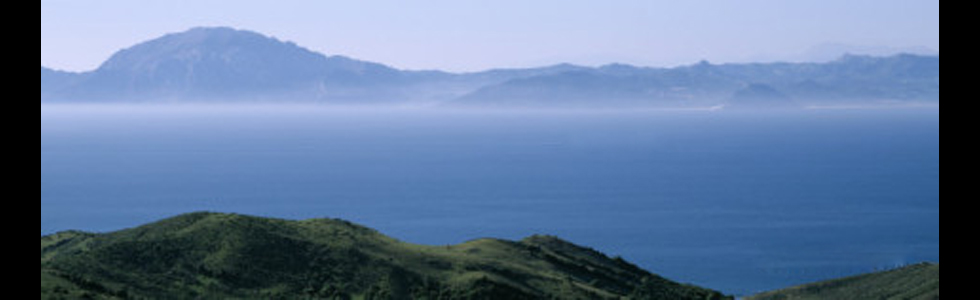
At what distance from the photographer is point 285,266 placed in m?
85.4

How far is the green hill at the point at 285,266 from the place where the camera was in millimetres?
78812

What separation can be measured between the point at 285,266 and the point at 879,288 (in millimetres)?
79608

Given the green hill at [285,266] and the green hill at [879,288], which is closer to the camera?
the green hill at [285,266]

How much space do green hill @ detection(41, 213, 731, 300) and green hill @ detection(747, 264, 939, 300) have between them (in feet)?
89.0

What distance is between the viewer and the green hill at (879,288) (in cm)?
11172

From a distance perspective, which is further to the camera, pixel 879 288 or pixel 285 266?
Answer: pixel 879 288

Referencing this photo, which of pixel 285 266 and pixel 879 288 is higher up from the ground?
→ pixel 285 266

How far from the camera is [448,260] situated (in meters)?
94.7

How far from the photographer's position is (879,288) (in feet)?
406

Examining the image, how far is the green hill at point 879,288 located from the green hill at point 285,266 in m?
27.1

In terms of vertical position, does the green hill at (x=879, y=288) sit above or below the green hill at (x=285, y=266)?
below
